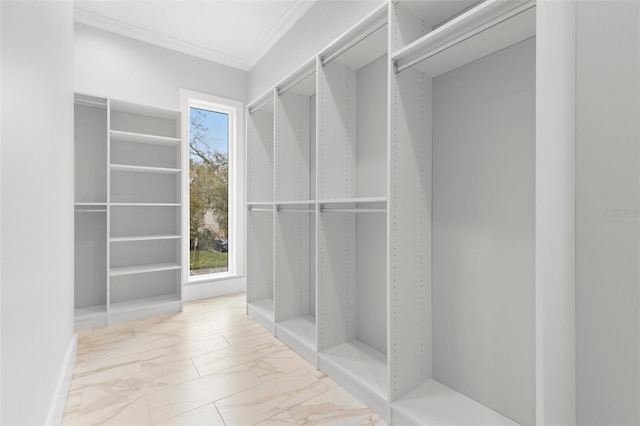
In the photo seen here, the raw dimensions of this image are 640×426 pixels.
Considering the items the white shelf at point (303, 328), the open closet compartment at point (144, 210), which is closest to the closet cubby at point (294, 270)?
the white shelf at point (303, 328)

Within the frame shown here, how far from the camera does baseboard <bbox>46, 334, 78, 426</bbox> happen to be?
141 cm

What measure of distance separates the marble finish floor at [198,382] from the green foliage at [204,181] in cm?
139

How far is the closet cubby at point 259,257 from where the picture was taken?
Answer: 119 inches

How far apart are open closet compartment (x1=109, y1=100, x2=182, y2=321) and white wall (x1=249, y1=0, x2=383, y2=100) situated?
3.59ft

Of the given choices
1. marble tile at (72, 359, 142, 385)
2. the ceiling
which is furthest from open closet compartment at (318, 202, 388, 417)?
the ceiling

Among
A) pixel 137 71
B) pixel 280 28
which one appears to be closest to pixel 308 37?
pixel 280 28

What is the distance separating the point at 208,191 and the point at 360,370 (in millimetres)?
2807

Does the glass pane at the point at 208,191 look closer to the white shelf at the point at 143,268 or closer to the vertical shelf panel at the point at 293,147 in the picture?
the white shelf at the point at 143,268

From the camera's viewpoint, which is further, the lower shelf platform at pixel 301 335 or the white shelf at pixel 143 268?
the white shelf at pixel 143 268

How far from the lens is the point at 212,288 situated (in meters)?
3.69

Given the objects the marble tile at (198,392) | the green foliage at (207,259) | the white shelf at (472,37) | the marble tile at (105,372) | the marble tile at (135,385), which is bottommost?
the marble tile at (198,392)

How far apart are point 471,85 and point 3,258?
1929mm

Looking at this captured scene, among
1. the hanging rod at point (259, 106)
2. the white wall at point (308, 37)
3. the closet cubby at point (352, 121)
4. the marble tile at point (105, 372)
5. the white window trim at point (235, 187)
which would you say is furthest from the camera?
the white window trim at point (235, 187)

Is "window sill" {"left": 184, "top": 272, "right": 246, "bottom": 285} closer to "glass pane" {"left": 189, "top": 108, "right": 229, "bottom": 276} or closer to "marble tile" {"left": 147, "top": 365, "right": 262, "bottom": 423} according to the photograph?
"glass pane" {"left": 189, "top": 108, "right": 229, "bottom": 276}
